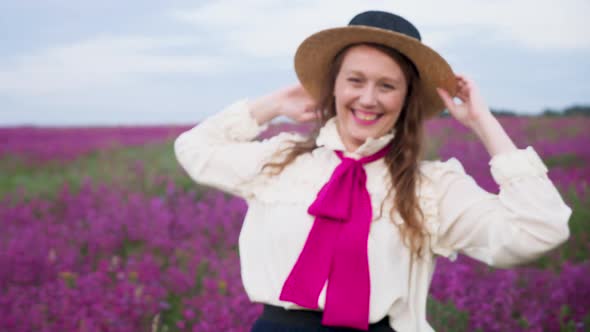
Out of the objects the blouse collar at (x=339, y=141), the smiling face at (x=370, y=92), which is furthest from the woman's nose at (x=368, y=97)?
the blouse collar at (x=339, y=141)

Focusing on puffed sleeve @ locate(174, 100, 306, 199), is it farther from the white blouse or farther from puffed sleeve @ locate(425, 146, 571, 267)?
puffed sleeve @ locate(425, 146, 571, 267)

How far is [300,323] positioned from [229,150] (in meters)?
0.84

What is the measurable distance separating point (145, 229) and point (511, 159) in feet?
13.2

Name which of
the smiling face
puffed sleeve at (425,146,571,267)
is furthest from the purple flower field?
the smiling face

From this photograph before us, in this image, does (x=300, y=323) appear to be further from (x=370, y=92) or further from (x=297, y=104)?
(x=297, y=104)

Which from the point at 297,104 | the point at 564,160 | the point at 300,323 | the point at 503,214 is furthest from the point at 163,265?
the point at 564,160

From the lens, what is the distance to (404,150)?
243cm

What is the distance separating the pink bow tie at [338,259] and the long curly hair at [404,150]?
13 centimetres

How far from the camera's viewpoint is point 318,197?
2377mm

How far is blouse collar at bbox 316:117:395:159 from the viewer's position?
2.38 metres

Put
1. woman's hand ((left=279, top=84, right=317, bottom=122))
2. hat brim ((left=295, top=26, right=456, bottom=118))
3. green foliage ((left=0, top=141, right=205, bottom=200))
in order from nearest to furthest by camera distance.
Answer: hat brim ((left=295, top=26, right=456, bottom=118)) → woman's hand ((left=279, top=84, right=317, bottom=122)) → green foliage ((left=0, top=141, right=205, bottom=200))

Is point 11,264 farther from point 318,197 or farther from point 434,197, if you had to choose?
point 434,197

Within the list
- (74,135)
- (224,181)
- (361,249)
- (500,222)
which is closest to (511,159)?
(500,222)

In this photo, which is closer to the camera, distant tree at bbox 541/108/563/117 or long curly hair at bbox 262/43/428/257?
long curly hair at bbox 262/43/428/257
